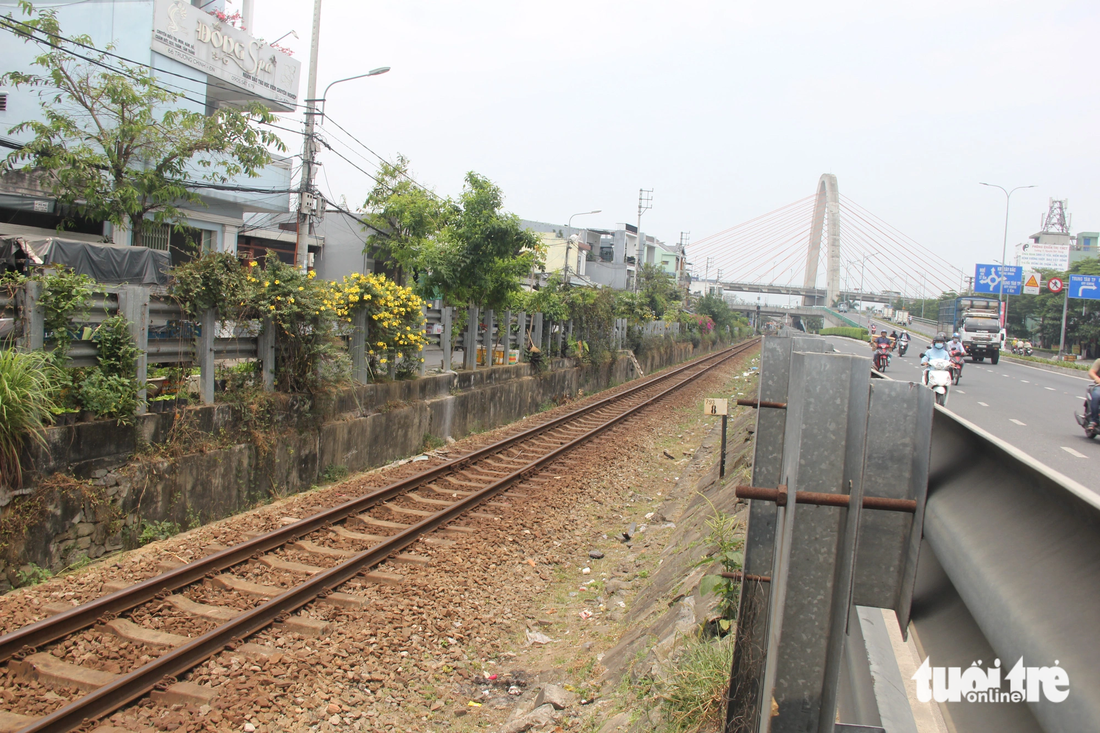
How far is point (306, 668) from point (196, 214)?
18.0m

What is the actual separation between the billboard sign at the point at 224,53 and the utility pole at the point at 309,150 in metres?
5.09

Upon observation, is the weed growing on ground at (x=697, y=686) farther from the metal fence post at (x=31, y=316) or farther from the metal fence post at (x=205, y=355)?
the metal fence post at (x=205, y=355)

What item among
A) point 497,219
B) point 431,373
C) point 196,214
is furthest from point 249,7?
point 431,373

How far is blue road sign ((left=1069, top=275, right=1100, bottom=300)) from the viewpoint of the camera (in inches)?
1428

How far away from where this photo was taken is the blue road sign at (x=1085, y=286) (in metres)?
36.3

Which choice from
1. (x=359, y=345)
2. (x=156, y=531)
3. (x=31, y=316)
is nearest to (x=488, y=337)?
(x=359, y=345)

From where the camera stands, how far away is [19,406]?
5.63 meters

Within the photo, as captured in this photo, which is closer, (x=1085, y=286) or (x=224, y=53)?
(x=224, y=53)

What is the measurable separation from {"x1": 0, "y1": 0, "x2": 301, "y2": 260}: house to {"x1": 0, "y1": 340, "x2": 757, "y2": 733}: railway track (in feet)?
30.9

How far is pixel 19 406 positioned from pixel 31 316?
3.28 feet

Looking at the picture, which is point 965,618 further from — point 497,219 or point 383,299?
point 497,219

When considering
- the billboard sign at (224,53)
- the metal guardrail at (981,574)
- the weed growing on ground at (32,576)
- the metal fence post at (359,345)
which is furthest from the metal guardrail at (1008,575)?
the billboard sign at (224,53)

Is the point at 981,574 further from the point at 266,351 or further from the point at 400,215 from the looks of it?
the point at 400,215

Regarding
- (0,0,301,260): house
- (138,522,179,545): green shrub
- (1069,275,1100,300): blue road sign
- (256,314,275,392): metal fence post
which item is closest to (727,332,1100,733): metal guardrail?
(138,522,179,545): green shrub
